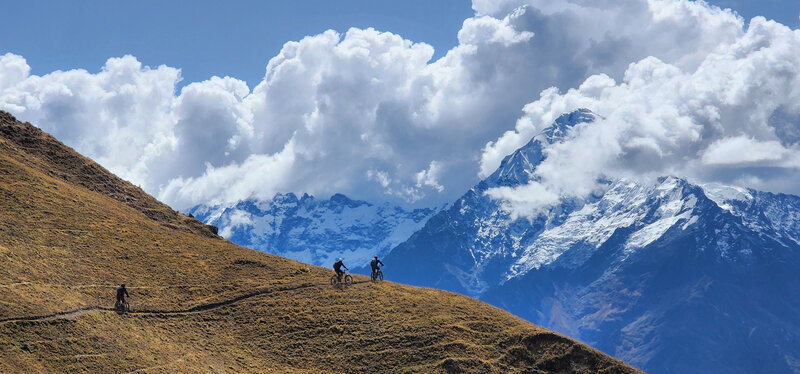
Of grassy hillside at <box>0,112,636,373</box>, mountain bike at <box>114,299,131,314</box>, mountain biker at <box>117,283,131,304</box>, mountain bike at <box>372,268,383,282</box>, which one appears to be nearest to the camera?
grassy hillside at <box>0,112,636,373</box>

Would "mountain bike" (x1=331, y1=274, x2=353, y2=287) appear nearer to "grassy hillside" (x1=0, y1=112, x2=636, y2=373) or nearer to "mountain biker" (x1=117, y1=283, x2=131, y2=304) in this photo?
"grassy hillside" (x1=0, y1=112, x2=636, y2=373)

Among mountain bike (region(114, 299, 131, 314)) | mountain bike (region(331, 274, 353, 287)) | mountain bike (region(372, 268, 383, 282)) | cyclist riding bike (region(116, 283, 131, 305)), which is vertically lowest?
mountain bike (region(114, 299, 131, 314))

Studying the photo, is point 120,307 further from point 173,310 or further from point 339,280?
point 339,280

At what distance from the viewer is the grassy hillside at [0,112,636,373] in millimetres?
70125

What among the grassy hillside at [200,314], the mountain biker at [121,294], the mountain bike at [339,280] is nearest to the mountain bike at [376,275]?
the grassy hillside at [200,314]

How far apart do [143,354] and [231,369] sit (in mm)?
7981

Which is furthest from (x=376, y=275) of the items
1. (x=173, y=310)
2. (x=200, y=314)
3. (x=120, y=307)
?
(x=120, y=307)

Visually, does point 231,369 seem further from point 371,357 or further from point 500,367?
point 500,367

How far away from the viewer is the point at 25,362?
206ft

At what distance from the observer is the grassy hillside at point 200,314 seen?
70.1 metres

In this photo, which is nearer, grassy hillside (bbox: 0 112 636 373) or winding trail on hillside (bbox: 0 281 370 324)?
winding trail on hillside (bbox: 0 281 370 324)

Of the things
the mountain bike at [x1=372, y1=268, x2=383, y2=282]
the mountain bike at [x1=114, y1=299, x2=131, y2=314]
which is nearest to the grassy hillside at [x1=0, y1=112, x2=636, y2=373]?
the mountain bike at [x1=114, y1=299, x2=131, y2=314]

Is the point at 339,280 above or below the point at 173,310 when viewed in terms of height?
above

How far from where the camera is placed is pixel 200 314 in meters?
84.0
